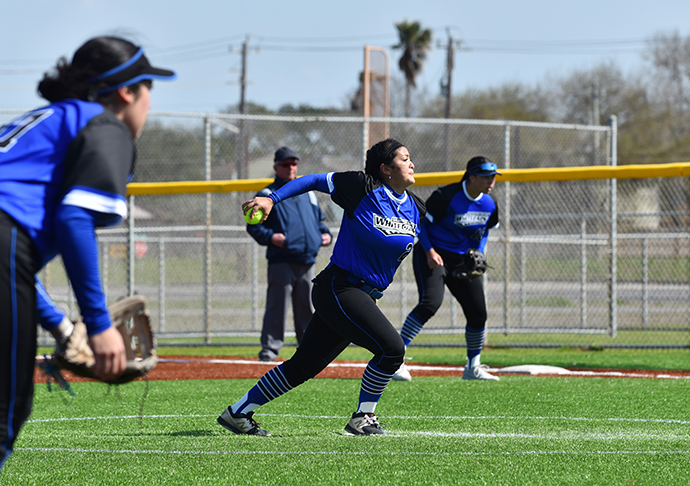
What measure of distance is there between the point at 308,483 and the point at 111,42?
7.10ft

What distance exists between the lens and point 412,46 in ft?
145

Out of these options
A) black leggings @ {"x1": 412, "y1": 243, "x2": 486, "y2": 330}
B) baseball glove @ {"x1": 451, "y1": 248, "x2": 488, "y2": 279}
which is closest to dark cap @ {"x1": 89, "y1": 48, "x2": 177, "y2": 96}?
black leggings @ {"x1": 412, "y1": 243, "x2": 486, "y2": 330}

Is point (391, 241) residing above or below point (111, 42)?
below

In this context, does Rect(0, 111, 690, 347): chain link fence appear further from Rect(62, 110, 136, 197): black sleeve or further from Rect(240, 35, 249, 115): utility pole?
Rect(240, 35, 249, 115): utility pole

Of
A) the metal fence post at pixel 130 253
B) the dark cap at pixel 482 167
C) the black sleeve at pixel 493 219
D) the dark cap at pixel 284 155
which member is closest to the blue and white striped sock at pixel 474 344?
the black sleeve at pixel 493 219

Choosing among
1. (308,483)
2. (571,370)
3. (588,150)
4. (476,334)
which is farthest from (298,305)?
(588,150)

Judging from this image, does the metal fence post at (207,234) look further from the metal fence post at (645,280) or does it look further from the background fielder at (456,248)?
the metal fence post at (645,280)

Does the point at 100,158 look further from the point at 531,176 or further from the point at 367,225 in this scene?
the point at 531,176

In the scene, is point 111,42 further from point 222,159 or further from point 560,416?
point 222,159

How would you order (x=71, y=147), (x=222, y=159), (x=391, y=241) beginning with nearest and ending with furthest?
(x=71, y=147), (x=391, y=241), (x=222, y=159)

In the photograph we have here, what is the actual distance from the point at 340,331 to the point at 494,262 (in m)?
9.99

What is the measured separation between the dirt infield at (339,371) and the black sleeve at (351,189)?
12.2 feet

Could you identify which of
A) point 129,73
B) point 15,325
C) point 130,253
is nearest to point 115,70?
point 129,73

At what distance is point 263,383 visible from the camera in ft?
16.2
